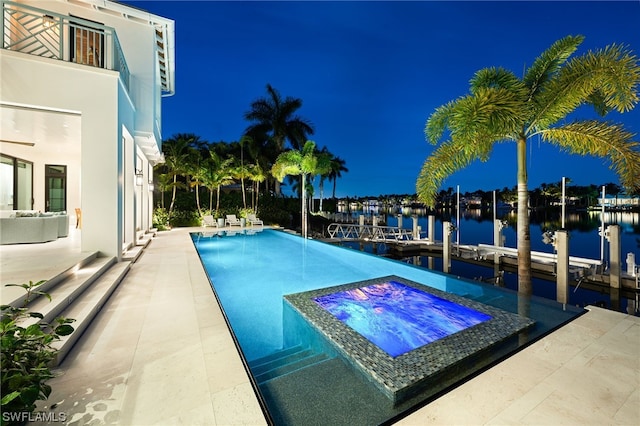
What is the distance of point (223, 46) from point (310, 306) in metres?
31.2

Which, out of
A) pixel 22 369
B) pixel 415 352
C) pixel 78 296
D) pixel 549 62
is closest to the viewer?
pixel 22 369

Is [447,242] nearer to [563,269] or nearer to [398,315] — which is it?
[563,269]

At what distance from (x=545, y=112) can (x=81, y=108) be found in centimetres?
957

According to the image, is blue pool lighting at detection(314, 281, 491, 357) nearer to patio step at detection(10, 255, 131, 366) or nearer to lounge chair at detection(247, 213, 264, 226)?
patio step at detection(10, 255, 131, 366)

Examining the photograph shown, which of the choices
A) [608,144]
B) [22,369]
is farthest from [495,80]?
[22,369]

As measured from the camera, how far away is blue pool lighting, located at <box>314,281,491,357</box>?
3.69 meters

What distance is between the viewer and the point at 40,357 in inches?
73.0

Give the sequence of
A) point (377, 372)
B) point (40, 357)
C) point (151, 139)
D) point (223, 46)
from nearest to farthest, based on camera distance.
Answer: point (40, 357)
point (377, 372)
point (151, 139)
point (223, 46)

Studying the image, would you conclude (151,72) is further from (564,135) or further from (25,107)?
(564,135)

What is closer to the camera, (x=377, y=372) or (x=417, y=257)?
(x=377, y=372)

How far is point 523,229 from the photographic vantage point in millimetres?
5703

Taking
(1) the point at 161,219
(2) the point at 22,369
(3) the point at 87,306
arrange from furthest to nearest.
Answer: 1. (1) the point at 161,219
2. (3) the point at 87,306
3. (2) the point at 22,369

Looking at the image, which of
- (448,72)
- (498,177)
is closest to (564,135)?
(448,72)

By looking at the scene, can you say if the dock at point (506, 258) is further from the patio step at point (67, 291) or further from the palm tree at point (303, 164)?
the patio step at point (67, 291)
